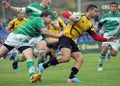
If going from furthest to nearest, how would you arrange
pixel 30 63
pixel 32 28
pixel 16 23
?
1. pixel 16 23
2. pixel 32 28
3. pixel 30 63

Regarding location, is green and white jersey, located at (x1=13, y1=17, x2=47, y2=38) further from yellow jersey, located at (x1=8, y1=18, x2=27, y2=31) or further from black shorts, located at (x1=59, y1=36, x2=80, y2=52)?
yellow jersey, located at (x1=8, y1=18, x2=27, y2=31)

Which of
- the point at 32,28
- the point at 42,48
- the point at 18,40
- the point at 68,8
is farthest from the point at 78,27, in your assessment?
the point at 68,8

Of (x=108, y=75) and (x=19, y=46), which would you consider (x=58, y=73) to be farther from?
(x=19, y=46)

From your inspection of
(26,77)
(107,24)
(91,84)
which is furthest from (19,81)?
(107,24)

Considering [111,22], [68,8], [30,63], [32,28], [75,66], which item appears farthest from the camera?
[68,8]

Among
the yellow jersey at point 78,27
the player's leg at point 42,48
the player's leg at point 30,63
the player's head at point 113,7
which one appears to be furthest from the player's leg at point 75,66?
the player's head at point 113,7

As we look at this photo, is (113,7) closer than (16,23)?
Yes

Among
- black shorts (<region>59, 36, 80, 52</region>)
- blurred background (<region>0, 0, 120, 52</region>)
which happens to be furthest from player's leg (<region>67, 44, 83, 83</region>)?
blurred background (<region>0, 0, 120, 52</region>)

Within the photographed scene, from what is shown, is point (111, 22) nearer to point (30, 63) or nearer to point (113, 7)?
point (113, 7)

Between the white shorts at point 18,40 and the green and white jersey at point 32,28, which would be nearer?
the green and white jersey at point 32,28

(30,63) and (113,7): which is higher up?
(113,7)

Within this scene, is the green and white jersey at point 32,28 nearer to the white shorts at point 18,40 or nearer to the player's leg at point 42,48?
the white shorts at point 18,40

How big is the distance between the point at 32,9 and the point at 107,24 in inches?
123

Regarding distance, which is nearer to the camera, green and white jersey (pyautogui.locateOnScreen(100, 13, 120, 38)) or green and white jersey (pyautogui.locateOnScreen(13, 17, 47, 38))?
green and white jersey (pyautogui.locateOnScreen(13, 17, 47, 38))
